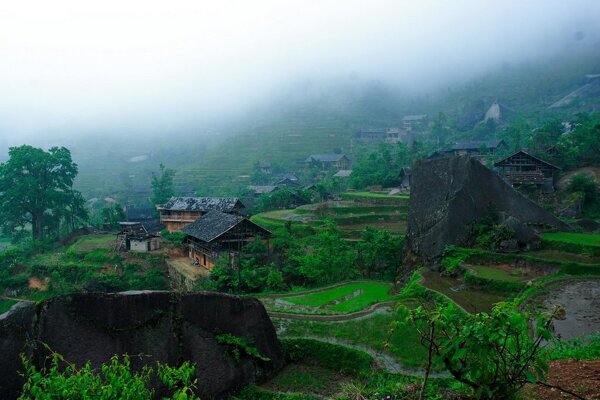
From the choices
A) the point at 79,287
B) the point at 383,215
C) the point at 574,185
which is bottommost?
the point at 79,287

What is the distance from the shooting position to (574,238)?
20.7 m

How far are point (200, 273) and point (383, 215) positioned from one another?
57.2ft

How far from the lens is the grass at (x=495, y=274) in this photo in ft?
55.1

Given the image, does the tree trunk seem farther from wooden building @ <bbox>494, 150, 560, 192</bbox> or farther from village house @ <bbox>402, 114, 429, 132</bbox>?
village house @ <bbox>402, 114, 429, 132</bbox>

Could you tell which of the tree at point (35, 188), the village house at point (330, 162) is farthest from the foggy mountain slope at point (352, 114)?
the tree at point (35, 188)

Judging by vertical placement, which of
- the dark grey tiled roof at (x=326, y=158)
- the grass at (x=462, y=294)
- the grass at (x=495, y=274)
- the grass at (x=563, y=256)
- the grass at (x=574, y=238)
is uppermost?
the dark grey tiled roof at (x=326, y=158)

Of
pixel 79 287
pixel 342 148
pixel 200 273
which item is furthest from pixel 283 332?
pixel 342 148

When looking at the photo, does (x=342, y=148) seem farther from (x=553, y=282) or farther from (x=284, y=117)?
(x=553, y=282)

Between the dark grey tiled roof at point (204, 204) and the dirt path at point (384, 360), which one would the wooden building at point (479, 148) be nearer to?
the dark grey tiled roof at point (204, 204)

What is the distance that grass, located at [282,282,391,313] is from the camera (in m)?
17.6

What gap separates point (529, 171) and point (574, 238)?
14.7m

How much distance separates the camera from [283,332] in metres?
13.8

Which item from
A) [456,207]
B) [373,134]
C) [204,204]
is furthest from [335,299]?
[373,134]

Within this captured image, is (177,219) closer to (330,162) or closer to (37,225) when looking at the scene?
(37,225)
